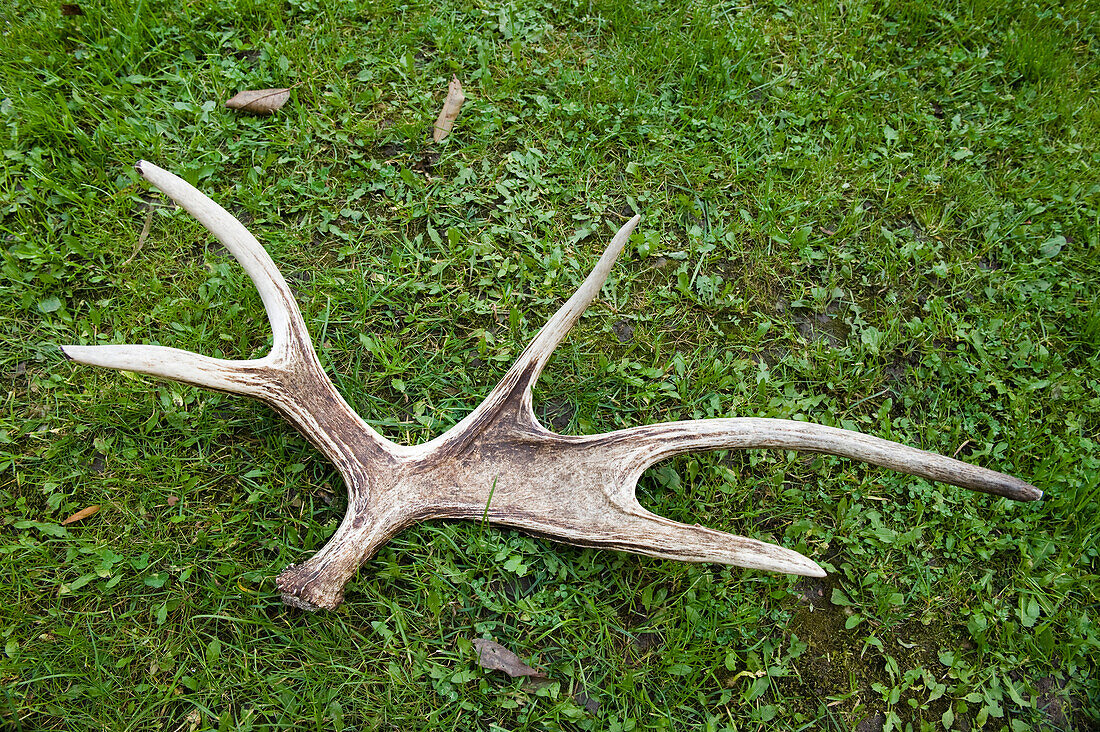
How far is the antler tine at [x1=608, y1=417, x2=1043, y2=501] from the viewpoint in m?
2.09

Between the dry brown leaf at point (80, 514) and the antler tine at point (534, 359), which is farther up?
the antler tine at point (534, 359)

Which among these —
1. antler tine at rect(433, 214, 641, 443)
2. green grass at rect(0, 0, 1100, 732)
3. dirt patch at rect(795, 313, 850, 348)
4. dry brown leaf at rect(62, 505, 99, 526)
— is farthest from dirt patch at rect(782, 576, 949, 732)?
dry brown leaf at rect(62, 505, 99, 526)

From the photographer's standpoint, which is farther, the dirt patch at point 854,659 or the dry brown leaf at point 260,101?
the dry brown leaf at point 260,101

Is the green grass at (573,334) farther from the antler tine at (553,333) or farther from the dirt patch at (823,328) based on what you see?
the antler tine at (553,333)

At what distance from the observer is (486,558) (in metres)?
2.44

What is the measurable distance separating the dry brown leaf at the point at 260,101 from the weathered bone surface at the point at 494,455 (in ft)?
3.83

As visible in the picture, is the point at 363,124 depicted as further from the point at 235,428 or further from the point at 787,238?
the point at 787,238

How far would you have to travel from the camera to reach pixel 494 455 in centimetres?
233

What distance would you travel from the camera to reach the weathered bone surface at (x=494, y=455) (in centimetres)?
217

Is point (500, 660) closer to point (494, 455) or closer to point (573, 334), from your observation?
point (494, 455)

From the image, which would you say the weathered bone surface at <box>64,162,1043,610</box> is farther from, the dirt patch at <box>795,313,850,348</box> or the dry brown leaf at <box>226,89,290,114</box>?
the dry brown leaf at <box>226,89,290,114</box>

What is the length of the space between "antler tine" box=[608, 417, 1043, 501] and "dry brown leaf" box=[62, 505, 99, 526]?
1945mm

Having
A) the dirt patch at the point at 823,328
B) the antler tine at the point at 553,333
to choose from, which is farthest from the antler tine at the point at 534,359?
the dirt patch at the point at 823,328

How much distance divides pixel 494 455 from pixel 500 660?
27.8 inches
